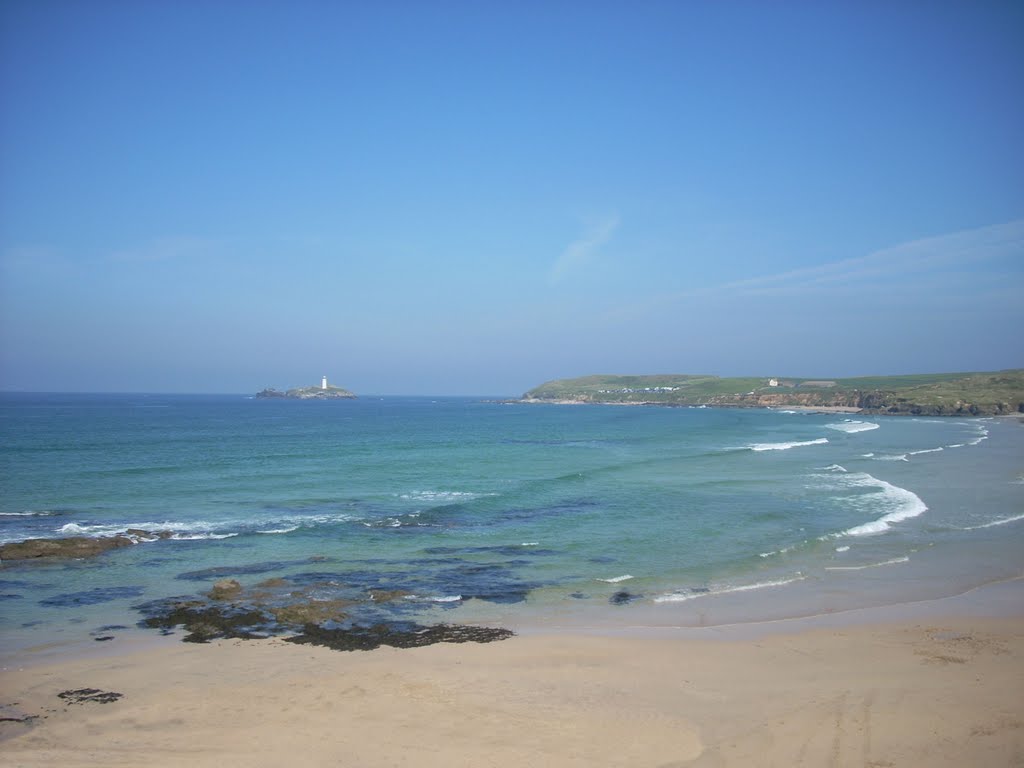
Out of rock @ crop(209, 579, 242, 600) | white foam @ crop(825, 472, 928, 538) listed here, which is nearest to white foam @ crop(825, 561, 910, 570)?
white foam @ crop(825, 472, 928, 538)

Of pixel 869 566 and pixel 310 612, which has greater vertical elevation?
pixel 310 612

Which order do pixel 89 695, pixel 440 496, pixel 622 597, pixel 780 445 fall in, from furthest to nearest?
1. pixel 780 445
2. pixel 440 496
3. pixel 622 597
4. pixel 89 695

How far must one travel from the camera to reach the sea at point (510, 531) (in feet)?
61.6

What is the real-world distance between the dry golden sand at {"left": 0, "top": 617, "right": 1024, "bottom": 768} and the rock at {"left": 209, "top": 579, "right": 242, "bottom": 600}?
11.4 ft

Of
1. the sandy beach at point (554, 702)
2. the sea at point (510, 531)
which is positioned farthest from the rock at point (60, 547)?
the sandy beach at point (554, 702)

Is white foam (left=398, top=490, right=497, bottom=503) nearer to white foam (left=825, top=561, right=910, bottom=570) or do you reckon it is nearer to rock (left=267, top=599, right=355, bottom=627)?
rock (left=267, top=599, right=355, bottom=627)

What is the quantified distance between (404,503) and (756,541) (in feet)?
53.6

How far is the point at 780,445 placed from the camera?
65.2 meters

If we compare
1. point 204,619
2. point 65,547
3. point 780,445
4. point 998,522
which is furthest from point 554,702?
point 780,445

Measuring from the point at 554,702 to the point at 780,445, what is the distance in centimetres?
5795

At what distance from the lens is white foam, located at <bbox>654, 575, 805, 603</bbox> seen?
19172 millimetres

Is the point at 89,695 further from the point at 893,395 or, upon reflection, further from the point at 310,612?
the point at 893,395

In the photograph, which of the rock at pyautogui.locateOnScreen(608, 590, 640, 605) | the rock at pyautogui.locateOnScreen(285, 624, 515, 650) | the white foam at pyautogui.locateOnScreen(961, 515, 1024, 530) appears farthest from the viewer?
the white foam at pyautogui.locateOnScreen(961, 515, 1024, 530)

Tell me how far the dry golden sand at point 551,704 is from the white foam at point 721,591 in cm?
310
